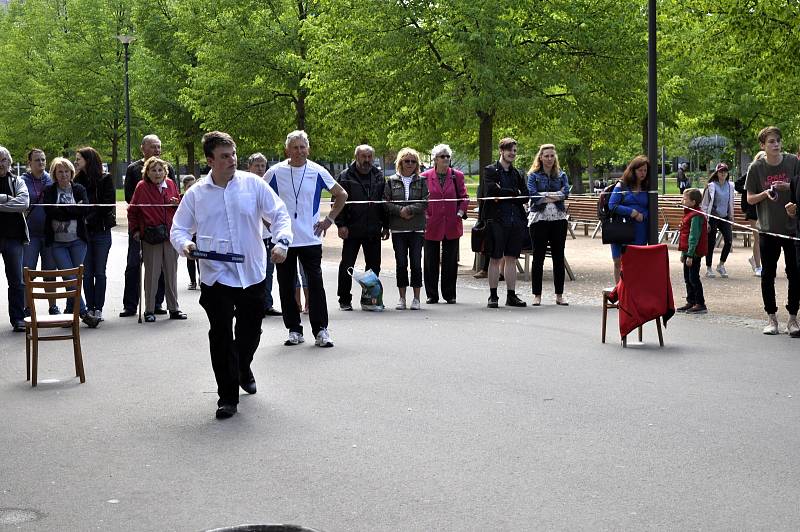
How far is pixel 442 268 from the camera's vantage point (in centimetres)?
1527

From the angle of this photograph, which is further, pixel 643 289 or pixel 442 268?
pixel 442 268

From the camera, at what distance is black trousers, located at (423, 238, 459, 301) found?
15.2 meters

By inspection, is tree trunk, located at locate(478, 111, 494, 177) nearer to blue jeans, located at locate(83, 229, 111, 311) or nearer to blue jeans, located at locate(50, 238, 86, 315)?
blue jeans, located at locate(83, 229, 111, 311)

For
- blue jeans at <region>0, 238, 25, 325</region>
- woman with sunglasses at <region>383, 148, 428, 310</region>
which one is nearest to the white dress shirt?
blue jeans at <region>0, 238, 25, 325</region>

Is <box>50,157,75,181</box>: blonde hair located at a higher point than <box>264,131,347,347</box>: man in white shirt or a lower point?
higher

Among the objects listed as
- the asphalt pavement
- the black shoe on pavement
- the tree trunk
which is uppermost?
the tree trunk

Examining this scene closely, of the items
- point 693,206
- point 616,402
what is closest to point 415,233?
point 693,206

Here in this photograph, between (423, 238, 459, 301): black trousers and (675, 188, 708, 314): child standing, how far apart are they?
107 inches

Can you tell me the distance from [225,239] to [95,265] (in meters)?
5.89

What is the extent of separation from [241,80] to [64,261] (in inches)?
799

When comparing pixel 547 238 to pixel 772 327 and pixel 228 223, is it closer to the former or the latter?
pixel 772 327

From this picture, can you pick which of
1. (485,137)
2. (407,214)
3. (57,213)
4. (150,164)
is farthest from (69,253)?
(485,137)

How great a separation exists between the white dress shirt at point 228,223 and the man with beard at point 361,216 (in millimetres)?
5781

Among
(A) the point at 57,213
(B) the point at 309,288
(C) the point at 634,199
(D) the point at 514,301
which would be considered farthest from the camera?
(D) the point at 514,301
